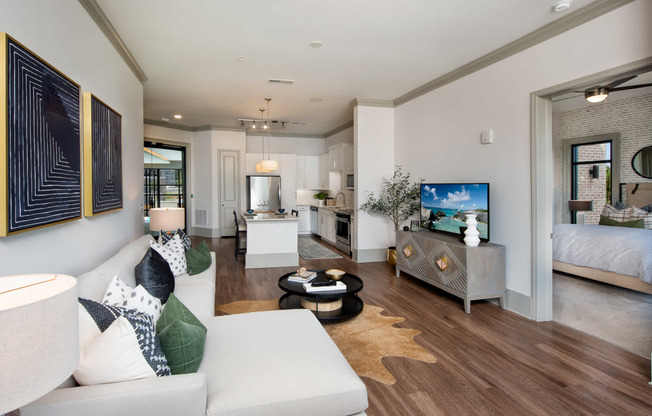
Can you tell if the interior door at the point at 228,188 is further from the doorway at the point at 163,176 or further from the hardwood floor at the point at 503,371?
the hardwood floor at the point at 503,371

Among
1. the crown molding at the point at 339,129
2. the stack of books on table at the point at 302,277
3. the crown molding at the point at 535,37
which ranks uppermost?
the crown molding at the point at 339,129

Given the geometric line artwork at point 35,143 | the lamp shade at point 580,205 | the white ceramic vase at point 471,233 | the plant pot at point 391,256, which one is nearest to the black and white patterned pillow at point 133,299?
the geometric line artwork at point 35,143

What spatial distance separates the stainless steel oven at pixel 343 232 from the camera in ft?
22.3

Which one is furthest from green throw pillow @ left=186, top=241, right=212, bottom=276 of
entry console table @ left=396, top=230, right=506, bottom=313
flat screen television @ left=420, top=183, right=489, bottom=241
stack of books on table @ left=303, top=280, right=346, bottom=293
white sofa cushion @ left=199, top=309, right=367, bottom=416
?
flat screen television @ left=420, top=183, right=489, bottom=241

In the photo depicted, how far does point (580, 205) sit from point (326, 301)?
6527 mm

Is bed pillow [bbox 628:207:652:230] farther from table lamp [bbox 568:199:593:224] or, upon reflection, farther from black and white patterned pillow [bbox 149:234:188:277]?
black and white patterned pillow [bbox 149:234:188:277]

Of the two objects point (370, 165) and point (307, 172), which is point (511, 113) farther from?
point (307, 172)

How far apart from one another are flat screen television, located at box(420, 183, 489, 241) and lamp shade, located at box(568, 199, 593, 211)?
14.3ft

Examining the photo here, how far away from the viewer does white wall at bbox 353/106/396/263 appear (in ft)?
19.9

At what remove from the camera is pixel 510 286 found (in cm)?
383

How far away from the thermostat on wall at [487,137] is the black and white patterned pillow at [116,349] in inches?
153

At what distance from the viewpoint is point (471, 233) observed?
3.82 m

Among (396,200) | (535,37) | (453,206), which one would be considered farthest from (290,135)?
(535,37)

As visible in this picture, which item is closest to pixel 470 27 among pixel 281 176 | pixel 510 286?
pixel 510 286
